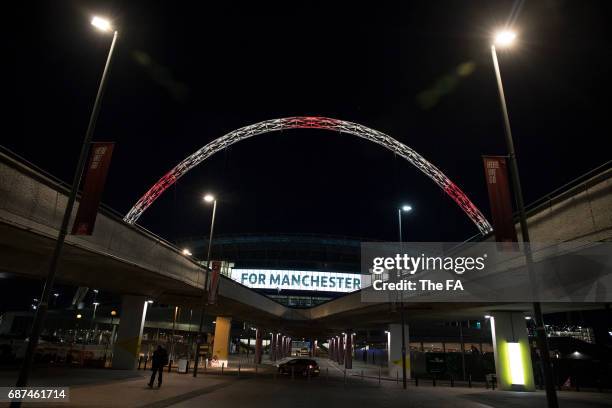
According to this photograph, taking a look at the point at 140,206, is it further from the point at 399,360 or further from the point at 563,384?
the point at 563,384

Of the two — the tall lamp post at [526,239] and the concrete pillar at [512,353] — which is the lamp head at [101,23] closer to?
the tall lamp post at [526,239]

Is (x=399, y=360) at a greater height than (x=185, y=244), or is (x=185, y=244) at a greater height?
(x=185, y=244)

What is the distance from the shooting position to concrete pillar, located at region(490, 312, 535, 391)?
2972 cm

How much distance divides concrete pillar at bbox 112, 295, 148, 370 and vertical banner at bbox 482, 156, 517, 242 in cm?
2931

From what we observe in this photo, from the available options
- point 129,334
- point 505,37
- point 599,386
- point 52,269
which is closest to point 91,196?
point 52,269

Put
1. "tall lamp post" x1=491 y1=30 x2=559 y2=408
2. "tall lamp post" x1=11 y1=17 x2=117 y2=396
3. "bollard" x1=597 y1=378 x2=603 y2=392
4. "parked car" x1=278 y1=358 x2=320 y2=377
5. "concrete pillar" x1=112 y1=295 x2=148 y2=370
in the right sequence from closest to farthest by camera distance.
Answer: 1. "tall lamp post" x1=491 y1=30 x2=559 y2=408
2. "tall lamp post" x1=11 y1=17 x2=117 y2=396
3. "bollard" x1=597 y1=378 x2=603 y2=392
4. "concrete pillar" x1=112 y1=295 x2=148 y2=370
5. "parked car" x1=278 y1=358 x2=320 y2=377

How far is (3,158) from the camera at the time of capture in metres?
13.1

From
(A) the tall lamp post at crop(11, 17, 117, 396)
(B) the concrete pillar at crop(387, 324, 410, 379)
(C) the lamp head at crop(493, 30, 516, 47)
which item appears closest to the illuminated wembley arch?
(B) the concrete pillar at crop(387, 324, 410, 379)

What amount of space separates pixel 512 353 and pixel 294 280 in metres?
61.8

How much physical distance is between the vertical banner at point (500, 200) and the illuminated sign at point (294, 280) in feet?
254

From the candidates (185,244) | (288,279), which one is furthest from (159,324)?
(288,279)

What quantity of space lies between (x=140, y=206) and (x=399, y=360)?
45698 mm

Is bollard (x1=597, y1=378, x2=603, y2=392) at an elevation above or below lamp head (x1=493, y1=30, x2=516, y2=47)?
below

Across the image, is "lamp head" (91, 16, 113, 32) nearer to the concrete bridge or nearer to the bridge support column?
the concrete bridge
